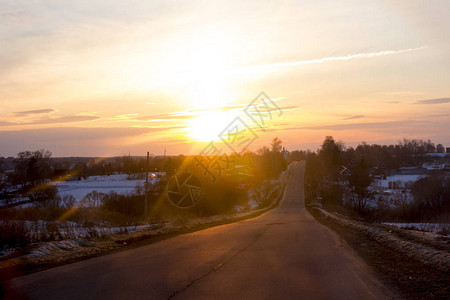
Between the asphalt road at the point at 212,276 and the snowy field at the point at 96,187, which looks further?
the snowy field at the point at 96,187

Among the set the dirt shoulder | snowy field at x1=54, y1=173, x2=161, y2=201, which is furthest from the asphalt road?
snowy field at x1=54, y1=173, x2=161, y2=201

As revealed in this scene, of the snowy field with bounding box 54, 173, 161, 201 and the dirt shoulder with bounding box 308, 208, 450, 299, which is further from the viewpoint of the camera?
the snowy field with bounding box 54, 173, 161, 201

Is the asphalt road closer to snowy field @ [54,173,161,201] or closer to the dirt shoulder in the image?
the dirt shoulder

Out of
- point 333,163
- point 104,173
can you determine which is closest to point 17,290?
point 333,163

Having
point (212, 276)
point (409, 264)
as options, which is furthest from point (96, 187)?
point (409, 264)

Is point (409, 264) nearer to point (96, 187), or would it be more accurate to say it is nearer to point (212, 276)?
point (212, 276)

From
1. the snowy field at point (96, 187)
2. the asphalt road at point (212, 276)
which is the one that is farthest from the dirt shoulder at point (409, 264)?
the snowy field at point (96, 187)

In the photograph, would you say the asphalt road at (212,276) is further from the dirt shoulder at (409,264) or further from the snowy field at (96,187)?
the snowy field at (96,187)

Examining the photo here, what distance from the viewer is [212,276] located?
27.5 ft

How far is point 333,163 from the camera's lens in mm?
129875

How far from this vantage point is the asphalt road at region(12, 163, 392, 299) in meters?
7.05

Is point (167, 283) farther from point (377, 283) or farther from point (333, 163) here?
point (333, 163)

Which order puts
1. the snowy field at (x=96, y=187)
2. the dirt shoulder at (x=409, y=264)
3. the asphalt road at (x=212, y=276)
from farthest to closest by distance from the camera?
the snowy field at (x=96, y=187) → the dirt shoulder at (x=409, y=264) → the asphalt road at (x=212, y=276)

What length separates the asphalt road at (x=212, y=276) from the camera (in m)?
7.05
